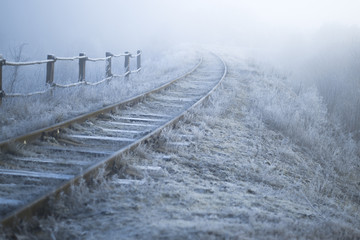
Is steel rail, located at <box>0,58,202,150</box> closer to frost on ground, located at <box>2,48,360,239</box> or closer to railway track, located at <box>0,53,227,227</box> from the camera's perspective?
railway track, located at <box>0,53,227,227</box>

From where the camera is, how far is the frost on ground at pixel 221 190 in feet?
10.4

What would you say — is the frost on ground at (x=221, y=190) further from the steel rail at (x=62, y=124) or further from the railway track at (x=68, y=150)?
the steel rail at (x=62, y=124)

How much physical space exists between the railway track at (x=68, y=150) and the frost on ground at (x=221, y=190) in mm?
149

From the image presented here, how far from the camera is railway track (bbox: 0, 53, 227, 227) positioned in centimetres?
351

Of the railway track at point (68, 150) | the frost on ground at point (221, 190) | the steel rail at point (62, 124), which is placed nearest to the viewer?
the frost on ground at point (221, 190)

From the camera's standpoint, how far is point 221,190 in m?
4.32

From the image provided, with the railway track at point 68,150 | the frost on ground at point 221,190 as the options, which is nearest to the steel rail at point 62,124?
the railway track at point 68,150

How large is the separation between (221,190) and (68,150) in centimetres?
207

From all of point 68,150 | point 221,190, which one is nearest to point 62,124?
point 68,150

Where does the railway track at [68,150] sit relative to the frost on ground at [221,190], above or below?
above

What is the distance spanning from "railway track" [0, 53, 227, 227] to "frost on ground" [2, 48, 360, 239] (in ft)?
0.49

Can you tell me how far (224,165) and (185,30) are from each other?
53.1 metres

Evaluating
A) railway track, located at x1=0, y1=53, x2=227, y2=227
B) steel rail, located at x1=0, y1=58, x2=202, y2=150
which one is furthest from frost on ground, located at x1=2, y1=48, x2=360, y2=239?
steel rail, located at x1=0, y1=58, x2=202, y2=150

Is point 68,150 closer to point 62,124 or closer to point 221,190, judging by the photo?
point 62,124
